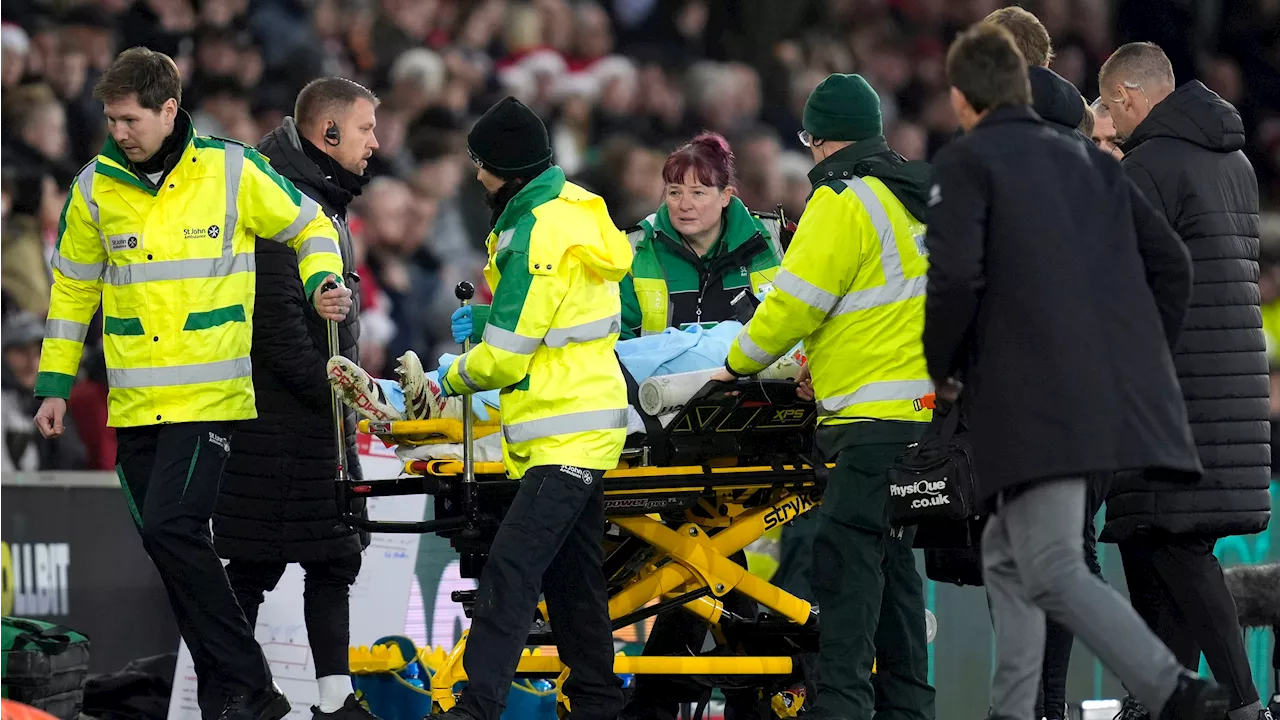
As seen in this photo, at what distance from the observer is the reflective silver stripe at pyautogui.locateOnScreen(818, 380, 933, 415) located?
514 cm

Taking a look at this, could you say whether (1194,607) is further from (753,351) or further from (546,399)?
(546,399)

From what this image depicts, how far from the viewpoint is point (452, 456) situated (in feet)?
18.3

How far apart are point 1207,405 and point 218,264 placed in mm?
2957

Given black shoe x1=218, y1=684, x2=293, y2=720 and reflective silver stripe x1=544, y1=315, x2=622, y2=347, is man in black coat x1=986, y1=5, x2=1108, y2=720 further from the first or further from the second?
black shoe x1=218, y1=684, x2=293, y2=720

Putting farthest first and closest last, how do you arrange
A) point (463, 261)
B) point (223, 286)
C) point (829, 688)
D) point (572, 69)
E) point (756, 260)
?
point (572, 69) < point (463, 261) < point (756, 260) < point (223, 286) < point (829, 688)

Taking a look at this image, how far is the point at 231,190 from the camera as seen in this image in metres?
5.58

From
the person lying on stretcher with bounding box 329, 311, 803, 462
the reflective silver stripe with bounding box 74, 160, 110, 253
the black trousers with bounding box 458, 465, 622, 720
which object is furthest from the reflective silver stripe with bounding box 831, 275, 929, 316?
the reflective silver stripe with bounding box 74, 160, 110, 253

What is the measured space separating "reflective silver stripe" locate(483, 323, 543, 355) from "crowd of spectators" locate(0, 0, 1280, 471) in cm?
342

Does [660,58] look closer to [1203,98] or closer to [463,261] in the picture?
[463,261]

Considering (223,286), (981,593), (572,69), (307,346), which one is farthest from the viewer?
(572,69)

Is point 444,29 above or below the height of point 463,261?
above

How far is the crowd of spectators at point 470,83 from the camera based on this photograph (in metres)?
8.30

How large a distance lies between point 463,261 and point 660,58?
2.16m

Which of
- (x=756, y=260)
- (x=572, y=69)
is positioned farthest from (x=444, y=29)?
(x=756, y=260)
